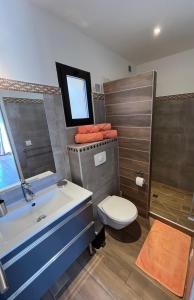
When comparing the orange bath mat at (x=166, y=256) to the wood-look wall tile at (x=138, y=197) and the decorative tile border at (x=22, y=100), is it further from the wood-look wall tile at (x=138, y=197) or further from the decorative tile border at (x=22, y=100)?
the decorative tile border at (x=22, y=100)

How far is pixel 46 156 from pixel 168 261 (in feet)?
5.53

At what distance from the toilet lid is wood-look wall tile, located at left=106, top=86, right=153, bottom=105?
127 cm

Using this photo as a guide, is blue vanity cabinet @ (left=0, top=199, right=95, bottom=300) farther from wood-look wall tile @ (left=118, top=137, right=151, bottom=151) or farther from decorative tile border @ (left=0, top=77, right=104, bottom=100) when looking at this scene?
decorative tile border @ (left=0, top=77, right=104, bottom=100)

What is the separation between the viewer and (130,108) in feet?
5.68

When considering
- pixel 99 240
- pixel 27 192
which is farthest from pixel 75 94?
pixel 99 240

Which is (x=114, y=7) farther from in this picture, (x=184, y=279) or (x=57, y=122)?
(x=184, y=279)

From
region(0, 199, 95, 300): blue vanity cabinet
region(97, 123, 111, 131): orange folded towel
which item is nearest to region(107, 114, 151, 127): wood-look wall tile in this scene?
region(97, 123, 111, 131): orange folded towel

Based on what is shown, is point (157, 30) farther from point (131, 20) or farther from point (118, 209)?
point (118, 209)

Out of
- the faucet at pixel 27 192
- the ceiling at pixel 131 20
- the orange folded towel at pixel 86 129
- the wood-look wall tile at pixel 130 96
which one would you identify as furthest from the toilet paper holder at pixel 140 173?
the ceiling at pixel 131 20

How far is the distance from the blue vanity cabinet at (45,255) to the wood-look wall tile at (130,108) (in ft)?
3.87

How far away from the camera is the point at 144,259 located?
4.81 feet

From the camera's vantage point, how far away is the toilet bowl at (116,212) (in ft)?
4.82

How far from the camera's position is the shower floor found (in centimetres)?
189

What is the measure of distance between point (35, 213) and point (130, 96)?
1.62 metres
